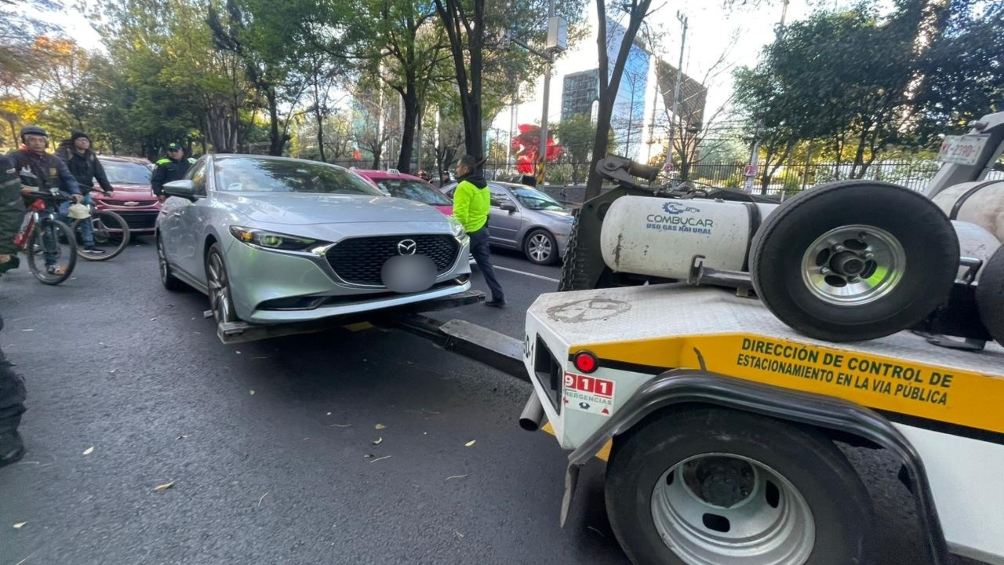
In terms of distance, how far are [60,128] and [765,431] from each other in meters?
45.8

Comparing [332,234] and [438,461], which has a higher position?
[332,234]

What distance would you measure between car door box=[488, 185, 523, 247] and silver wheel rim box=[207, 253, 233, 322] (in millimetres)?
5494

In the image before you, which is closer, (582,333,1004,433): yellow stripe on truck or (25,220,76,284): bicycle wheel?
(582,333,1004,433): yellow stripe on truck

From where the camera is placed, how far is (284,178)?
4.62 m

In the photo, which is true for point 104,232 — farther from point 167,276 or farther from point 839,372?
point 839,372

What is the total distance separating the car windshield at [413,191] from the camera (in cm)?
769

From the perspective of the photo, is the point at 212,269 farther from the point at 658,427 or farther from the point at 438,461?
the point at 658,427

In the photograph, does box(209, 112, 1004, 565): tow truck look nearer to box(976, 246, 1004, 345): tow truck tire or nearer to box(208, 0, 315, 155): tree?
box(976, 246, 1004, 345): tow truck tire

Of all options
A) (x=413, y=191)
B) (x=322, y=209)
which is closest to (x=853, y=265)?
(x=322, y=209)

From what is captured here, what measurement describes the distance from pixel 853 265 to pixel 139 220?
11.0 metres

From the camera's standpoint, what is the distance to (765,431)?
166 centimetres

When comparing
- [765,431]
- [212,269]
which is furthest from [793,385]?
[212,269]

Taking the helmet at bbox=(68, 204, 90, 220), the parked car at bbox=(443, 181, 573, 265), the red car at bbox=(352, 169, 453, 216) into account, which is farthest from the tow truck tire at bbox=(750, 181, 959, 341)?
the helmet at bbox=(68, 204, 90, 220)

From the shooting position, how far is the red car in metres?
7.65
